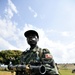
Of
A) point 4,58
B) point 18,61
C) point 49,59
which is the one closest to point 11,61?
point 18,61

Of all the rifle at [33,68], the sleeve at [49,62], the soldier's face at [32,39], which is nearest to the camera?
the rifle at [33,68]

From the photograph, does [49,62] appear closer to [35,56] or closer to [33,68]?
[35,56]

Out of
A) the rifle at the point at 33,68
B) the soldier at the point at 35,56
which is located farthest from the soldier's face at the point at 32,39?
the rifle at the point at 33,68

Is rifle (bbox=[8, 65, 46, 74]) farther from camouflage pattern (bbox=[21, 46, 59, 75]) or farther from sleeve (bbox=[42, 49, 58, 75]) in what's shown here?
sleeve (bbox=[42, 49, 58, 75])

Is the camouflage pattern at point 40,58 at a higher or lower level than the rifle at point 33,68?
higher

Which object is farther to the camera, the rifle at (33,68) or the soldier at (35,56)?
the soldier at (35,56)

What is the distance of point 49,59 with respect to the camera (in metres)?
8.41

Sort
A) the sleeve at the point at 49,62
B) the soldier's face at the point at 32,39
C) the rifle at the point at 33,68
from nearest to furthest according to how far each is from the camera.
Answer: the rifle at the point at 33,68 < the sleeve at the point at 49,62 < the soldier's face at the point at 32,39

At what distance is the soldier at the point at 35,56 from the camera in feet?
26.8

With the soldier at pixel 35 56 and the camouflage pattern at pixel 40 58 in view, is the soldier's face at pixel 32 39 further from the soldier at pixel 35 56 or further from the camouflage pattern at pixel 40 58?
the camouflage pattern at pixel 40 58

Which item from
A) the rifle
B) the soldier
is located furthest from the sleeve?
the rifle

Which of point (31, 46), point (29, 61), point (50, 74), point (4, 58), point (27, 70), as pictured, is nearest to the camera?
point (27, 70)

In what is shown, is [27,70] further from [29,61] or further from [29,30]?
[29,30]

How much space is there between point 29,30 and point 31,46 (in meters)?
0.59
